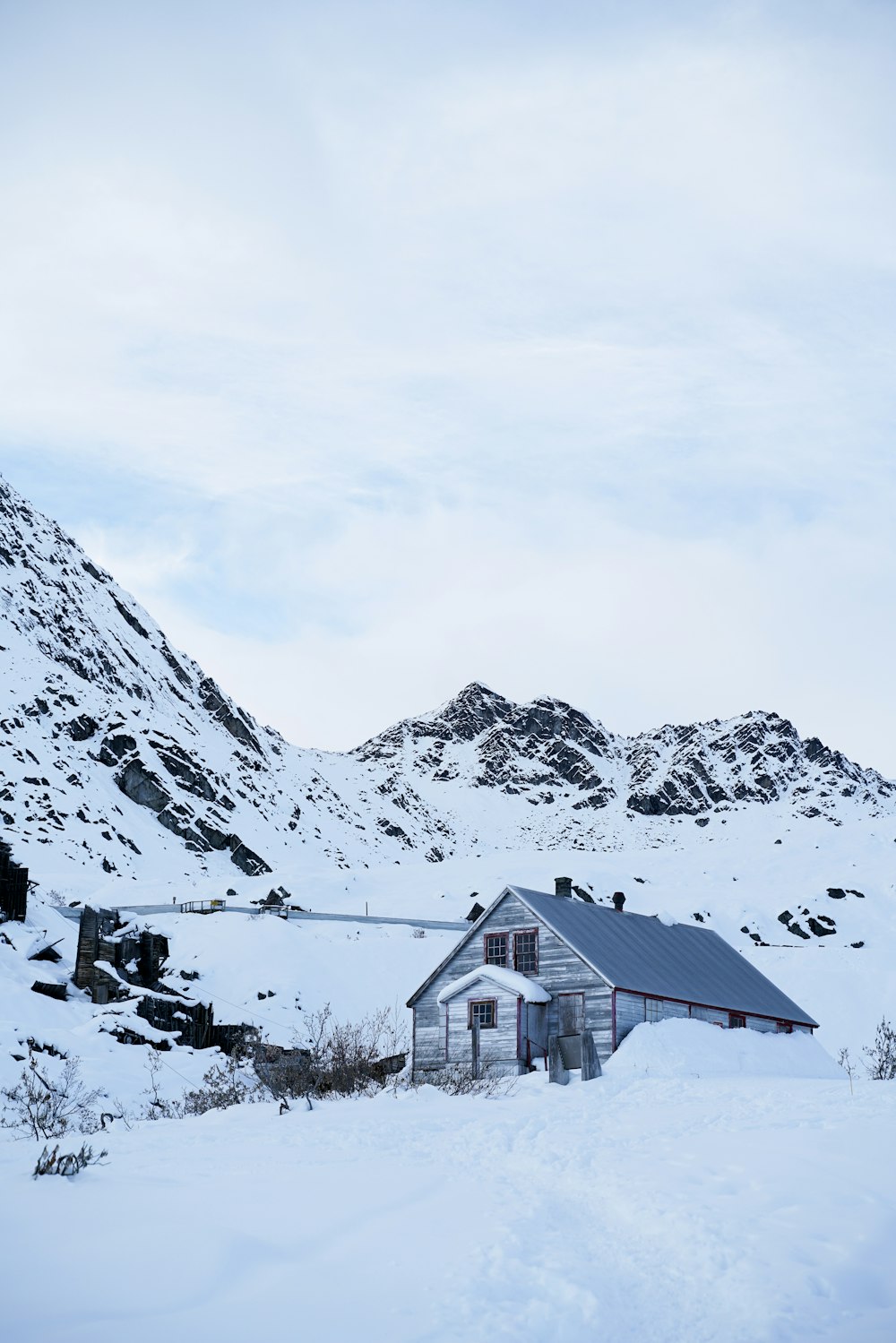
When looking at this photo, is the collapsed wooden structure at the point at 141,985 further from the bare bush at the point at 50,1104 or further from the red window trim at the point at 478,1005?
the red window trim at the point at 478,1005

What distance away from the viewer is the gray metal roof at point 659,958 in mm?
32281

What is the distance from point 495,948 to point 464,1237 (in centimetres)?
2448

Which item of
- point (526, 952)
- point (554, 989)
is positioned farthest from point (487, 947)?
point (554, 989)

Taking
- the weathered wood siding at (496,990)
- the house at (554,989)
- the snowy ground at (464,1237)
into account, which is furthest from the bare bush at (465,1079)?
the snowy ground at (464,1237)

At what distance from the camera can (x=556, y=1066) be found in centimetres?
2756

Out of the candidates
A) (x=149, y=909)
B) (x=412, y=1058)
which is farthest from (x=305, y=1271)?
(x=149, y=909)

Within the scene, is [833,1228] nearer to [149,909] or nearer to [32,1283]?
[32,1283]

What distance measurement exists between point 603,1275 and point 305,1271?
2.30 meters

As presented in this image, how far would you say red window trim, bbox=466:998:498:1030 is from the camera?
104 ft

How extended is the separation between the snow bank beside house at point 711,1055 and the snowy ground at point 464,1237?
13399 millimetres

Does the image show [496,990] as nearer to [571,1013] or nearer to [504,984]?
[504,984]

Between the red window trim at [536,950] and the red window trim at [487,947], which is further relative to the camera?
the red window trim at [487,947]

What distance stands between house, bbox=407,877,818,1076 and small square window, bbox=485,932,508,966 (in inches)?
1.1

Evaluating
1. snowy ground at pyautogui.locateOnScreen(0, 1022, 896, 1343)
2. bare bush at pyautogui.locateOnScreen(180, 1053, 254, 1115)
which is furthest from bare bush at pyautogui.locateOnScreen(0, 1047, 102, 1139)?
snowy ground at pyautogui.locateOnScreen(0, 1022, 896, 1343)
